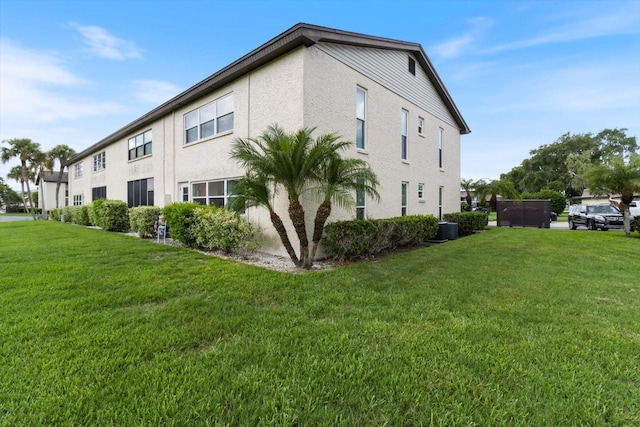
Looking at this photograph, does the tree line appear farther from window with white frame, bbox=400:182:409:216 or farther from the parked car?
the parked car

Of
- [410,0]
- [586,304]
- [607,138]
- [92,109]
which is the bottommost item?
[586,304]

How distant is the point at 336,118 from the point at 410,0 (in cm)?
676

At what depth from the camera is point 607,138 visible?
4881 cm

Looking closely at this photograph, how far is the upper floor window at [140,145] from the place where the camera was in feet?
49.9

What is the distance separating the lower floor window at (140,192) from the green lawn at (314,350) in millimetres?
9840

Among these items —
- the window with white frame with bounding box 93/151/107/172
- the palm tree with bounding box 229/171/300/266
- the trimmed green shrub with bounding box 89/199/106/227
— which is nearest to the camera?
the palm tree with bounding box 229/171/300/266

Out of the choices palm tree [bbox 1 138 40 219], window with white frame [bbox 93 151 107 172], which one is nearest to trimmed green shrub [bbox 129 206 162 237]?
window with white frame [bbox 93 151 107 172]

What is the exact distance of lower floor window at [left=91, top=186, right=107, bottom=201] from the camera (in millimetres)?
20188

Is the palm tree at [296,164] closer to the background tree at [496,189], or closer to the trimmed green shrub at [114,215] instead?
the trimmed green shrub at [114,215]

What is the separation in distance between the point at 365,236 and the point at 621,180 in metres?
14.7

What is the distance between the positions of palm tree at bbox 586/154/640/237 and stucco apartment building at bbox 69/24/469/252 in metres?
6.42

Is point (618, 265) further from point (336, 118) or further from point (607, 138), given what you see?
point (607, 138)

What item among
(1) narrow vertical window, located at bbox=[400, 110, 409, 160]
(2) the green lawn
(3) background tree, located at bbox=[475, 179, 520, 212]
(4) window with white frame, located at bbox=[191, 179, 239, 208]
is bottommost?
(2) the green lawn

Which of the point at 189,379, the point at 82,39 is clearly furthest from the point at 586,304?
the point at 82,39
